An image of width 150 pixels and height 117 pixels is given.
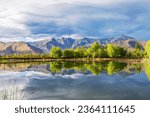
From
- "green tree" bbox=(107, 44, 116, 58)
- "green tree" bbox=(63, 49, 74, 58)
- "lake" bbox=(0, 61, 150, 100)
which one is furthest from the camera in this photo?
"green tree" bbox=(63, 49, 74, 58)

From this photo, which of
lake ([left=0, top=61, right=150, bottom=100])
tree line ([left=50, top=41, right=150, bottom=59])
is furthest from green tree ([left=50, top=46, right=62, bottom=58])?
lake ([left=0, top=61, right=150, bottom=100])

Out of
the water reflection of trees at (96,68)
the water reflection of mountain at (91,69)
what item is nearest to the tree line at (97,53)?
the water reflection of mountain at (91,69)

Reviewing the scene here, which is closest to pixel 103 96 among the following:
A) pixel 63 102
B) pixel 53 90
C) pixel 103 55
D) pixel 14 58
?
pixel 53 90

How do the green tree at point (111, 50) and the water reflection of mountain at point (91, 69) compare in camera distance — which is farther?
the green tree at point (111, 50)

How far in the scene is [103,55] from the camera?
319 feet

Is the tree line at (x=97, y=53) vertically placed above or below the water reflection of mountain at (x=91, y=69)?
above

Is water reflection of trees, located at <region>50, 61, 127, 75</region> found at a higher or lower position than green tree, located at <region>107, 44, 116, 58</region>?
lower

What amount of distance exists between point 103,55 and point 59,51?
1252 centimetres

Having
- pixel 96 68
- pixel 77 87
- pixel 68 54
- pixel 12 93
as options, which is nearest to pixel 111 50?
pixel 68 54

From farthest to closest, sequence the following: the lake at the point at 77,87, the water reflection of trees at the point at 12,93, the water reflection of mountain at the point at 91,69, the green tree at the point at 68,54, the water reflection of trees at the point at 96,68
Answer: the green tree at the point at 68,54 → the water reflection of trees at the point at 96,68 → the water reflection of mountain at the point at 91,69 → the lake at the point at 77,87 → the water reflection of trees at the point at 12,93

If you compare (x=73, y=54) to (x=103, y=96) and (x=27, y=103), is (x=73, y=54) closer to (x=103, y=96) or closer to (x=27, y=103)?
(x=103, y=96)

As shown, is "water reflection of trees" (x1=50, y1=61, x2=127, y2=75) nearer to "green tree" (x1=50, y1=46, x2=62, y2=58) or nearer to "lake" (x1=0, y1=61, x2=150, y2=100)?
"lake" (x1=0, y1=61, x2=150, y2=100)

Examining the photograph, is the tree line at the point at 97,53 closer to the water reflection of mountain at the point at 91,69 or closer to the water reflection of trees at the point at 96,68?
the water reflection of mountain at the point at 91,69

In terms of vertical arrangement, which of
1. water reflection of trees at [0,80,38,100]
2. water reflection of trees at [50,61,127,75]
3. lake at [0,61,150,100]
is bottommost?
water reflection of trees at [50,61,127,75]
